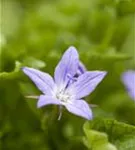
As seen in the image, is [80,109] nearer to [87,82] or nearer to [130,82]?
[87,82]

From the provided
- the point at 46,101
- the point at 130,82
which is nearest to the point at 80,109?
the point at 46,101

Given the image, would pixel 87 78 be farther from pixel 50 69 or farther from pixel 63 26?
pixel 63 26

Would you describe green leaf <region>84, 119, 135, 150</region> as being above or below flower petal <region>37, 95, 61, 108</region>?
below

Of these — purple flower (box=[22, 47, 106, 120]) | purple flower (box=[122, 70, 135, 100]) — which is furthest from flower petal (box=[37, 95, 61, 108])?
purple flower (box=[122, 70, 135, 100])

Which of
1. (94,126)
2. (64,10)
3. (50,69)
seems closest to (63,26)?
(64,10)

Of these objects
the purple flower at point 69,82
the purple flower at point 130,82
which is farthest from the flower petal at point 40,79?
the purple flower at point 130,82

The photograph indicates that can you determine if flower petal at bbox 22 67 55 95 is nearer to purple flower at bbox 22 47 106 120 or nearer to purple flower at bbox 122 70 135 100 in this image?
purple flower at bbox 22 47 106 120
